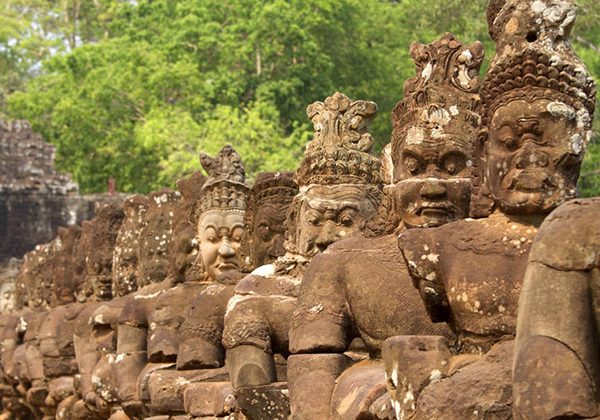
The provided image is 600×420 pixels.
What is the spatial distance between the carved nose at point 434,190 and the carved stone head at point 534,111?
1.25 m

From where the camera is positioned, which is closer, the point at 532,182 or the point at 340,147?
the point at 532,182

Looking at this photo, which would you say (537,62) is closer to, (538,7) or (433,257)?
(538,7)

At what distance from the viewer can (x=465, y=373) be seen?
6539 mm

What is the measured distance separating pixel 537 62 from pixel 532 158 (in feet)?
1.39

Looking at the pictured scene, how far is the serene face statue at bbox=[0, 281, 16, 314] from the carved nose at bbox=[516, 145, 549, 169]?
2185 centimetres

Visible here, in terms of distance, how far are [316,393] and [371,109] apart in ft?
9.07

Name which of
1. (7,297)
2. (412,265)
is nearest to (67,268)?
(7,297)

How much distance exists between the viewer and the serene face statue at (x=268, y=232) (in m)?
11.9

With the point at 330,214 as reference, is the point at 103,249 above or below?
below

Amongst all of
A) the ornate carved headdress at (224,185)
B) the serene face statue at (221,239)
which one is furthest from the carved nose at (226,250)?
the ornate carved headdress at (224,185)

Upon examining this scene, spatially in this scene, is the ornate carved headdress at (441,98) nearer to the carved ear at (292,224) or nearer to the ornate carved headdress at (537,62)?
the ornate carved headdress at (537,62)

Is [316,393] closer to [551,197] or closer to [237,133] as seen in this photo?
[551,197]

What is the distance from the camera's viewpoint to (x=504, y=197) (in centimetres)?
713

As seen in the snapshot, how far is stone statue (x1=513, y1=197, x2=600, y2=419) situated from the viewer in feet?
18.9
